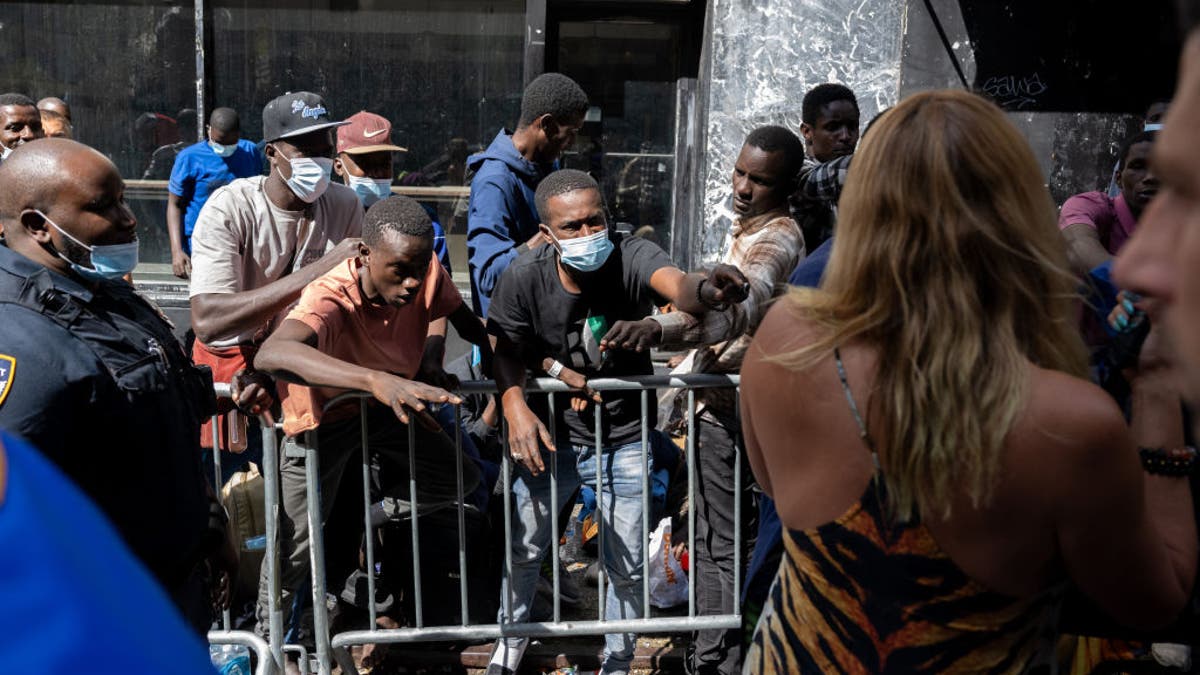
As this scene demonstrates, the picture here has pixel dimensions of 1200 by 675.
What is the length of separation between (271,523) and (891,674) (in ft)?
9.23

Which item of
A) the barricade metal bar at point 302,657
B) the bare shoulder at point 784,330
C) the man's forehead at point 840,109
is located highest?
the man's forehead at point 840,109

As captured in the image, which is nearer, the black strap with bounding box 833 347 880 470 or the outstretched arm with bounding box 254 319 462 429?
the black strap with bounding box 833 347 880 470

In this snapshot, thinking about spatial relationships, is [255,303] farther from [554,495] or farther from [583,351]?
[554,495]

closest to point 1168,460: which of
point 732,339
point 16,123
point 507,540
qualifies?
point 732,339

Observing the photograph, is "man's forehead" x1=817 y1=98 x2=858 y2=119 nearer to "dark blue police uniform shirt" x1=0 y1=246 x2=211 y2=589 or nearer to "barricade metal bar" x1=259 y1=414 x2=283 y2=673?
"barricade metal bar" x1=259 y1=414 x2=283 y2=673

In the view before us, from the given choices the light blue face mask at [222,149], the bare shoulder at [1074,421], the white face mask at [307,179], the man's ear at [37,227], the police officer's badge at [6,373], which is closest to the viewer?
the bare shoulder at [1074,421]

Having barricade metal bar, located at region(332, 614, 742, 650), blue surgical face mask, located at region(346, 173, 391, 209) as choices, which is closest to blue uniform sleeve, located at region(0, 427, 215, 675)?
barricade metal bar, located at region(332, 614, 742, 650)

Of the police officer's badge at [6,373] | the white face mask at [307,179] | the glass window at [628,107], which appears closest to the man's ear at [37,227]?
the police officer's badge at [6,373]

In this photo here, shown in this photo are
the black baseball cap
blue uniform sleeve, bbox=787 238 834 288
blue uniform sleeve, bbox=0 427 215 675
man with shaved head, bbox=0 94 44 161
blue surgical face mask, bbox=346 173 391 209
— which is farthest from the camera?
man with shaved head, bbox=0 94 44 161

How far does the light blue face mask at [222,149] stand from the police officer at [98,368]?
15.6 feet

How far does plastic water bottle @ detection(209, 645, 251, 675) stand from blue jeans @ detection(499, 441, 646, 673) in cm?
99

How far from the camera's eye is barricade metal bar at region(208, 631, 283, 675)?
3.84 meters

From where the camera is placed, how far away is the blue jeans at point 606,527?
14.4 ft

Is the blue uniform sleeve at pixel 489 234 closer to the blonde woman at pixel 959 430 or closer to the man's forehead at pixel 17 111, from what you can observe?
the blonde woman at pixel 959 430
